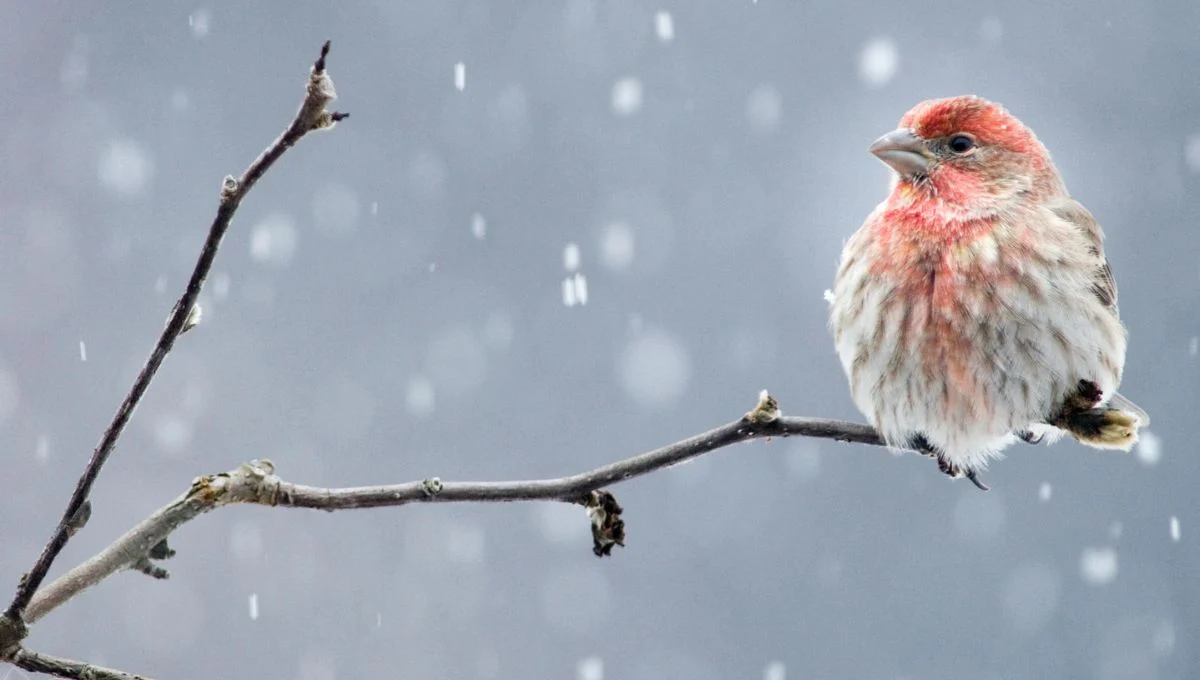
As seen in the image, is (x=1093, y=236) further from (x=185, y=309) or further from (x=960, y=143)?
(x=185, y=309)

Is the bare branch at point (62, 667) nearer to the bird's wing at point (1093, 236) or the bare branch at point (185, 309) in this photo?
the bare branch at point (185, 309)

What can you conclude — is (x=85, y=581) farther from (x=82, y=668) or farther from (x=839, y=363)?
(x=839, y=363)

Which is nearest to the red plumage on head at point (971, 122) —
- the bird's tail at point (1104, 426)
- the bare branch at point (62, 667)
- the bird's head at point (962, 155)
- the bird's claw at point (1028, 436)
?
the bird's head at point (962, 155)

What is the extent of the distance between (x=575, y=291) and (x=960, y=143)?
39.7 m

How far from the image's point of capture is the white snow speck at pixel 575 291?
41.4 meters

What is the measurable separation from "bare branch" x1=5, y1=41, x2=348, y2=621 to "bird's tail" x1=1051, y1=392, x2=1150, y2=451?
95cm

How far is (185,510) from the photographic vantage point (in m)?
0.83

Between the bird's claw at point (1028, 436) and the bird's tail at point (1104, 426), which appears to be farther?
the bird's claw at point (1028, 436)

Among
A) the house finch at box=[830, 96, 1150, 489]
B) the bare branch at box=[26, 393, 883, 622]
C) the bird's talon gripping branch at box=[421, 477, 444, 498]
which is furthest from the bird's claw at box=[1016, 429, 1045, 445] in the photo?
the bird's talon gripping branch at box=[421, 477, 444, 498]

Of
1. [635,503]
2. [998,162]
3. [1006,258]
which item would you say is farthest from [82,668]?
[635,503]

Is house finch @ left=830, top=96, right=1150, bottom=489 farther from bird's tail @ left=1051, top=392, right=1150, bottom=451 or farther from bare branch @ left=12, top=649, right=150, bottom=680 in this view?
bare branch @ left=12, top=649, right=150, bottom=680

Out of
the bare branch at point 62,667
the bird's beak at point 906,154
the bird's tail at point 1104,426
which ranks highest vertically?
the bird's beak at point 906,154

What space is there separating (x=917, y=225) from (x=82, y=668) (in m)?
1.61

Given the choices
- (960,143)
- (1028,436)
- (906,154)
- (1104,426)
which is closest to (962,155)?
(960,143)
